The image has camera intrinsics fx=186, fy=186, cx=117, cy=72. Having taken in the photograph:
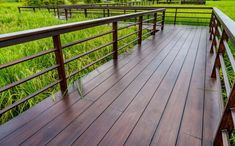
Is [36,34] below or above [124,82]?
above

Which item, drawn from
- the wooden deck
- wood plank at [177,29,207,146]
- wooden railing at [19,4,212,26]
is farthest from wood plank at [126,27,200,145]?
wooden railing at [19,4,212,26]

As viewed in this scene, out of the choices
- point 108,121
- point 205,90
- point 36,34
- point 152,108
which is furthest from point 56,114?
point 205,90

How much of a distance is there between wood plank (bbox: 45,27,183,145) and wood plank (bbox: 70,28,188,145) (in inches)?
2.3

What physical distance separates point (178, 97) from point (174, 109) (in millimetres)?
285

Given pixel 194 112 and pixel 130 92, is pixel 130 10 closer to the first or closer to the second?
pixel 130 92

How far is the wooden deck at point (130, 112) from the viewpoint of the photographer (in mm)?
1578

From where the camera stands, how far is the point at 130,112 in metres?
1.94

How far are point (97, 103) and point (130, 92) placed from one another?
47 cm

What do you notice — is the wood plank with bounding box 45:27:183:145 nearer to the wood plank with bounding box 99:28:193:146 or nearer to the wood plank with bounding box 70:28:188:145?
the wood plank with bounding box 70:28:188:145

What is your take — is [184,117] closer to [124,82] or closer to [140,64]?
[124,82]

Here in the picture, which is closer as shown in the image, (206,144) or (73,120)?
(206,144)

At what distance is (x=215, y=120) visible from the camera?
1796 millimetres

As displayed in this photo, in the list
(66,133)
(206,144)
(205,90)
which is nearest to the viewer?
(206,144)

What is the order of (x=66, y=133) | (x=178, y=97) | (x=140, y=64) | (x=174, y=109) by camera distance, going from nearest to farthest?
(x=66, y=133) → (x=174, y=109) → (x=178, y=97) → (x=140, y=64)
